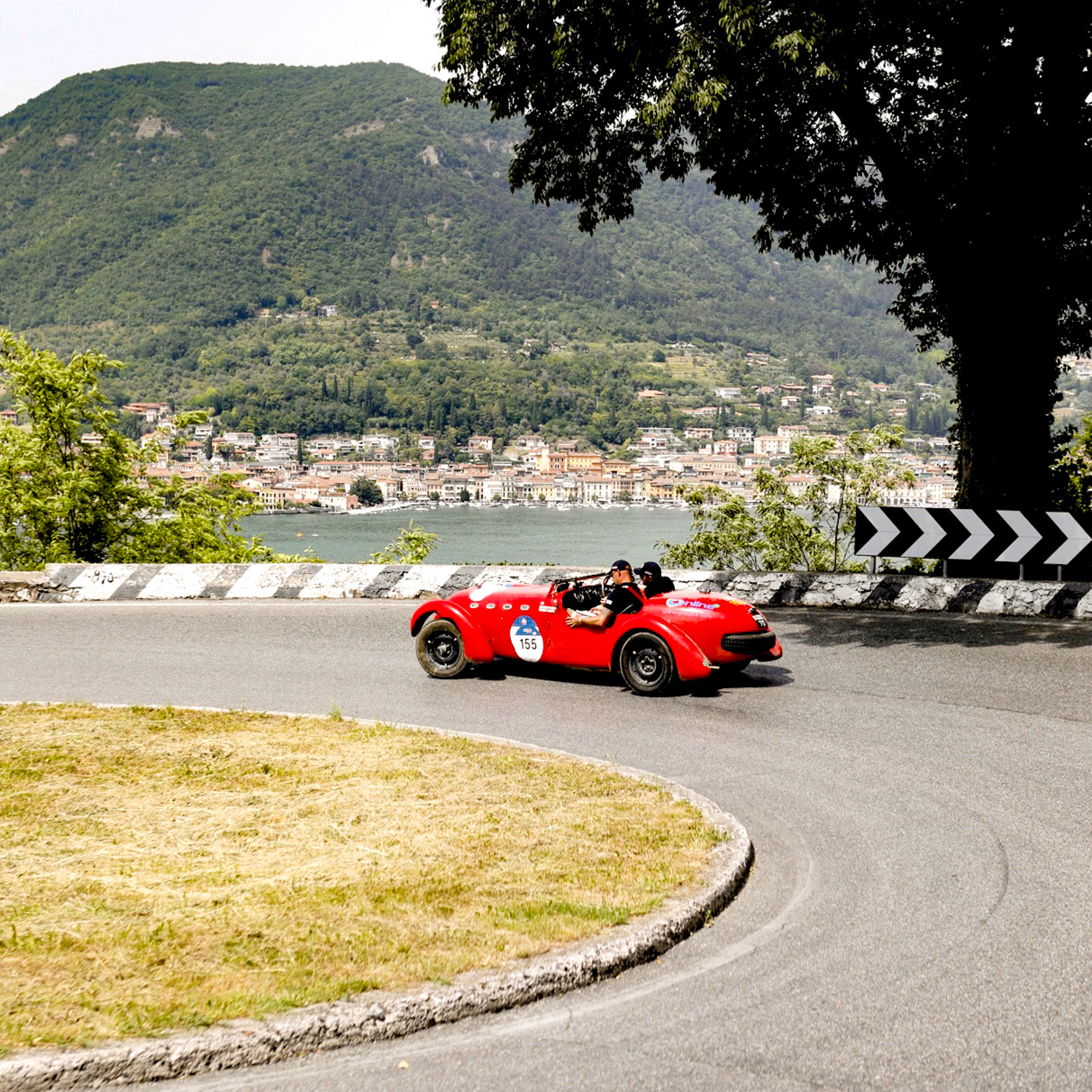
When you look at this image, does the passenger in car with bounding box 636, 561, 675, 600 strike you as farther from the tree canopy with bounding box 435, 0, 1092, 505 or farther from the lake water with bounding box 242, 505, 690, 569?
the lake water with bounding box 242, 505, 690, 569

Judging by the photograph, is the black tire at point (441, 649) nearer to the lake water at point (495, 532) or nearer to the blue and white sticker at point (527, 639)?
the blue and white sticker at point (527, 639)

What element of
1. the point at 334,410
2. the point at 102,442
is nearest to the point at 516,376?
the point at 334,410

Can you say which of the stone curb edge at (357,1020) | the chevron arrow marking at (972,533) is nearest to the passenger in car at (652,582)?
the chevron arrow marking at (972,533)

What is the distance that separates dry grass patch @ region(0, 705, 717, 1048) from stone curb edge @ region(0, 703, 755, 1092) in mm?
95

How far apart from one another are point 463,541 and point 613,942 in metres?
48.3

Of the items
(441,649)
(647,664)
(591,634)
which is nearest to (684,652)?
(647,664)

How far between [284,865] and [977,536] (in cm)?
1124

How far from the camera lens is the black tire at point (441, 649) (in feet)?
39.0

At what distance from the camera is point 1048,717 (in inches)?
368

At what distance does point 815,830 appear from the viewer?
6.76 m

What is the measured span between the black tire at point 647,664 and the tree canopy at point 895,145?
20.1ft

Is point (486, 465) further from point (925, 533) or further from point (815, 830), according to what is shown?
point (815, 830)

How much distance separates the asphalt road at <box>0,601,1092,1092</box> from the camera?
4.02 m

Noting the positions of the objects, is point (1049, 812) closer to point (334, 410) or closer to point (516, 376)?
point (334, 410)
